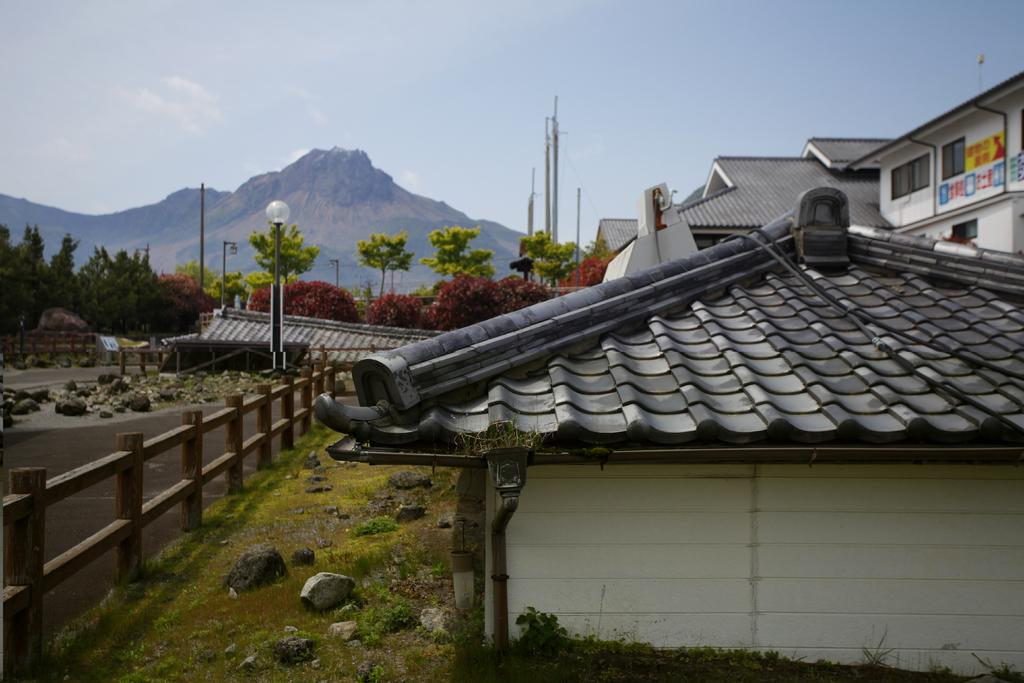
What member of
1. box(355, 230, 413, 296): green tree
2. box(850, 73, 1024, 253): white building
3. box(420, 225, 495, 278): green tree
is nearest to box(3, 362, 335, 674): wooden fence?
box(850, 73, 1024, 253): white building

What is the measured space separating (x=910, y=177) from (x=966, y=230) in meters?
4.13

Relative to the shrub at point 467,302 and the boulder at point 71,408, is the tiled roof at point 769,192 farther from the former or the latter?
the boulder at point 71,408

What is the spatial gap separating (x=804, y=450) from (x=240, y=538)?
5860 mm

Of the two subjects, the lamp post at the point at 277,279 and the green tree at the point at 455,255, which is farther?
the green tree at the point at 455,255

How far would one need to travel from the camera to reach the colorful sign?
23.3 metres

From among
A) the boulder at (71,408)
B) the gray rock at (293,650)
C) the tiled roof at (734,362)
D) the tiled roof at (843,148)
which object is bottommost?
the gray rock at (293,650)

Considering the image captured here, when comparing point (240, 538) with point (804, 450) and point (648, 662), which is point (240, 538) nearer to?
point (648, 662)

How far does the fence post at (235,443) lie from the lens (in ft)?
29.9

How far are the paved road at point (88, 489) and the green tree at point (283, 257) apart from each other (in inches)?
1651

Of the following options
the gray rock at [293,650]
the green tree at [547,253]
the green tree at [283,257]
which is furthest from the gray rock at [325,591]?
the green tree at [283,257]

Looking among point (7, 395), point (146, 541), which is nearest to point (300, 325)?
point (7, 395)

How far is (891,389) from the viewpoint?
13.7ft

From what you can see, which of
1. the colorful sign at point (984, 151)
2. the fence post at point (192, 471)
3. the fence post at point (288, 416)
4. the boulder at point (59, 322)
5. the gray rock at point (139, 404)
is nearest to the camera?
the fence post at point (192, 471)

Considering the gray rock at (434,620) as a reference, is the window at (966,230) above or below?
above
